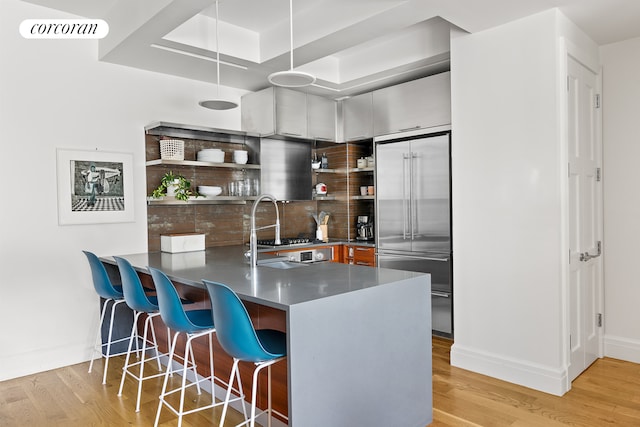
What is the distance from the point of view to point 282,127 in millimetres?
4730

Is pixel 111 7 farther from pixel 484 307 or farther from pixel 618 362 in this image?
pixel 618 362

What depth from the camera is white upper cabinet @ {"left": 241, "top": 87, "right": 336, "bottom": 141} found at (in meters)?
4.71

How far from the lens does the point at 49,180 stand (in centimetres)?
369

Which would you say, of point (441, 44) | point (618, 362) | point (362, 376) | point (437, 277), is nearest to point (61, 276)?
point (362, 376)

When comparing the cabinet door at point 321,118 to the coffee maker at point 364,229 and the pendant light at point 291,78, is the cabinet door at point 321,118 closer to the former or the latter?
the coffee maker at point 364,229

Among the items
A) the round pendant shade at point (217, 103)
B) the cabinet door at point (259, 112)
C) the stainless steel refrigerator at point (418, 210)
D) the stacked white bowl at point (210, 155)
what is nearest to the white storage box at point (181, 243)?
the stacked white bowl at point (210, 155)

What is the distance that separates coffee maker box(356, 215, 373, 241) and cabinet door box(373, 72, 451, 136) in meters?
1.13

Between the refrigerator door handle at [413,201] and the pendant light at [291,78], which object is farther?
the refrigerator door handle at [413,201]

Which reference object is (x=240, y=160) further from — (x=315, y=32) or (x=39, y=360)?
(x=39, y=360)

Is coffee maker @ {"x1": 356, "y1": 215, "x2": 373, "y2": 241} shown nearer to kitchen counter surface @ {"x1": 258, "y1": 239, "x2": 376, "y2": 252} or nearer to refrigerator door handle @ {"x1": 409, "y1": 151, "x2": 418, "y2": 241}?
kitchen counter surface @ {"x1": 258, "y1": 239, "x2": 376, "y2": 252}

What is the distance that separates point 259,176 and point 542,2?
3107 mm

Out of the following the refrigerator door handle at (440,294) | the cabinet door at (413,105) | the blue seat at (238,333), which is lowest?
the refrigerator door handle at (440,294)

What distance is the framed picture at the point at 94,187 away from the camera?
3.77 m

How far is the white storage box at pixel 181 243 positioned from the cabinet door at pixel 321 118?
5.76ft
